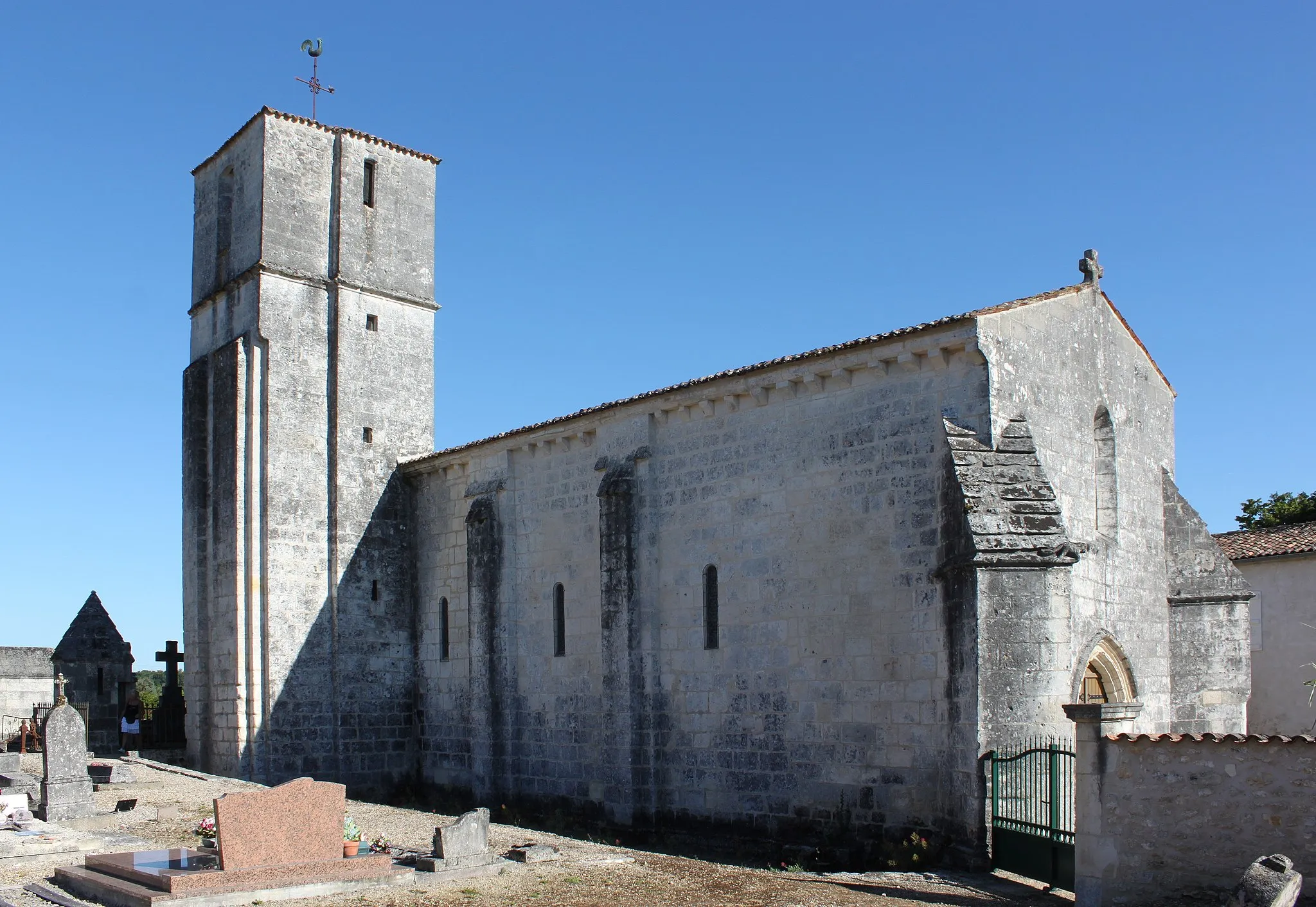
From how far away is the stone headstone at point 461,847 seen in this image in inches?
470

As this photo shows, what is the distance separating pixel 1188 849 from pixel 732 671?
7.02m

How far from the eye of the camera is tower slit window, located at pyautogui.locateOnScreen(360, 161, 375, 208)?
914 inches

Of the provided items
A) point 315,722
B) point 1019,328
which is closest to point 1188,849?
point 1019,328

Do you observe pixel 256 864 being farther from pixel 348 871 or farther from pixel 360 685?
pixel 360 685

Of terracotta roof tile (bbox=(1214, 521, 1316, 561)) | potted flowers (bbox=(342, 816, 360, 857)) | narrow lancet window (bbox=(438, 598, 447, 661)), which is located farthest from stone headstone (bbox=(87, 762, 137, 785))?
terracotta roof tile (bbox=(1214, 521, 1316, 561))

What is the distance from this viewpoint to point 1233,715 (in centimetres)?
1666

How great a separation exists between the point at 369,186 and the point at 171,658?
10030mm

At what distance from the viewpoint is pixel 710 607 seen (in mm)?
16734

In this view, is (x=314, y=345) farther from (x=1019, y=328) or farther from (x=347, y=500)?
(x=1019, y=328)

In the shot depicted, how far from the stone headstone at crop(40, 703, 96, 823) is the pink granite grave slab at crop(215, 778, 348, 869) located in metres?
5.63

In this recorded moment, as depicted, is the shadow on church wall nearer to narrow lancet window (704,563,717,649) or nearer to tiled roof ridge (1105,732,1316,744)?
narrow lancet window (704,563,717,649)

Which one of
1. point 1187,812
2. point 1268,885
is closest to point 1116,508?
point 1187,812

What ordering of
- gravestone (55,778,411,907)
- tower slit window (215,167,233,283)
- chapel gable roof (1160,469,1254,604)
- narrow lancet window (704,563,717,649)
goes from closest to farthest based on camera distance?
gravestone (55,778,411,907) → narrow lancet window (704,563,717,649) → chapel gable roof (1160,469,1254,604) → tower slit window (215,167,233,283)

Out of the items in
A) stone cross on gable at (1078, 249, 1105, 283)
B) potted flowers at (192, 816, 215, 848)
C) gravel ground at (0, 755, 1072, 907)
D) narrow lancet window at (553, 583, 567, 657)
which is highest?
stone cross on gable at (1078, 249, 1105, 283)
